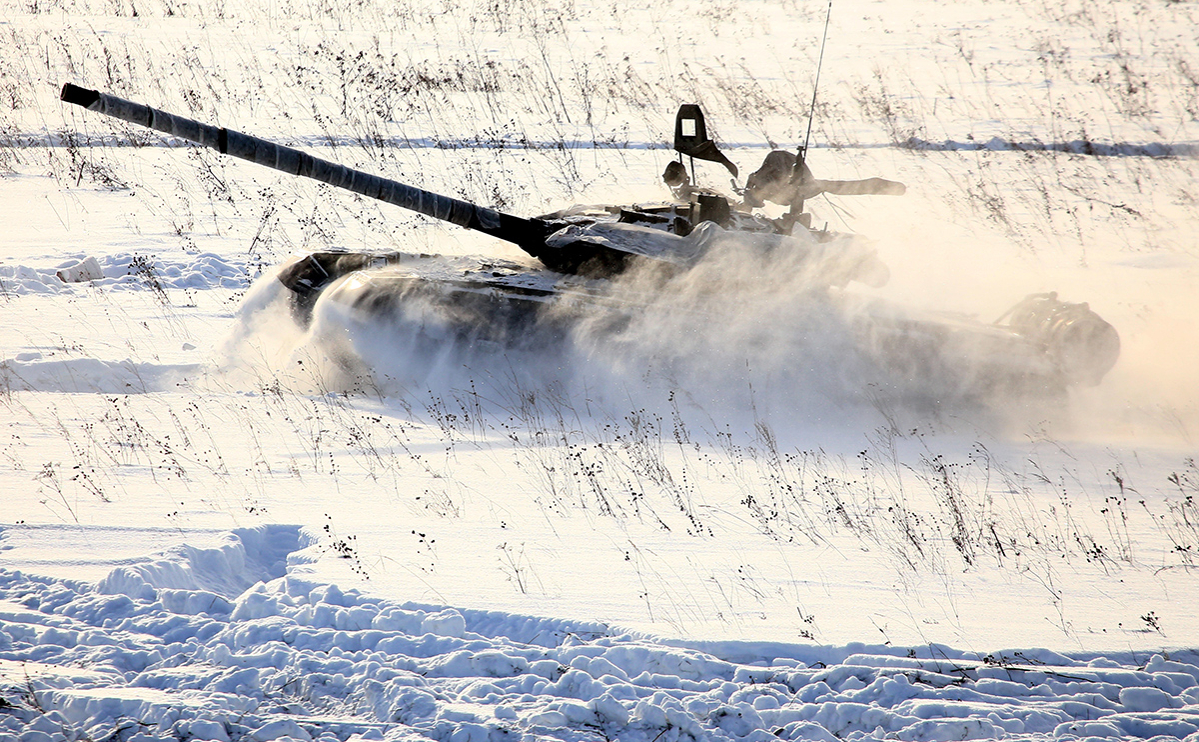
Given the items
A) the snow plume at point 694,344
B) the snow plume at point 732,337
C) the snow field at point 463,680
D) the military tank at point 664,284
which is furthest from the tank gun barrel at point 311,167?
the snow field at point 463,680

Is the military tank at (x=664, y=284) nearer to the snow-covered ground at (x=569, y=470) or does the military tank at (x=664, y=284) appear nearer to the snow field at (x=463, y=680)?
the snow-covered ground at (x=569, y=470)

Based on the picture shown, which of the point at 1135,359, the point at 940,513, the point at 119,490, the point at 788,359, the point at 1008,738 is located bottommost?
the point at 119,490

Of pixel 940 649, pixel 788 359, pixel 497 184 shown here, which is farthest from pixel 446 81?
pixel 940 649

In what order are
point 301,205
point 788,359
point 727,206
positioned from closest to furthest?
1. point 788,359
2. point 727,206
3. point 301,205

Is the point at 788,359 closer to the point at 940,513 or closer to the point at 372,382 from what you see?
the point at 940,513

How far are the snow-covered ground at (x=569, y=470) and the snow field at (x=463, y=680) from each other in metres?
0.01

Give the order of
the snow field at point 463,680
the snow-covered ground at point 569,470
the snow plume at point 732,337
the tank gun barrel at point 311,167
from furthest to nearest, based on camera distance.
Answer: the snow plume at point 732,337
the tank gun barrel at point 311,167
the snow-covered ground at point 569,470
the snow field at point 463,680

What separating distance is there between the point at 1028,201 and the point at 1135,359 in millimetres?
4903

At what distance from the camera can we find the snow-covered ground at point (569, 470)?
346 cm

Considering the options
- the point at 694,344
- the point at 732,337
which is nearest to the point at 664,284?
the point at 694,344

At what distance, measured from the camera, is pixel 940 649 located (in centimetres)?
372

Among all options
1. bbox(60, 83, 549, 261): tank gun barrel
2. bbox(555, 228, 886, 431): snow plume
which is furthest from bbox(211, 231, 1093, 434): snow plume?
bbox(60, 83, 549, 261): tank gun barrel

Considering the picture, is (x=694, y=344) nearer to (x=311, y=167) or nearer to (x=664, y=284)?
(x=664, y=284)

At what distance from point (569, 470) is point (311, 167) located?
9.66 ft
